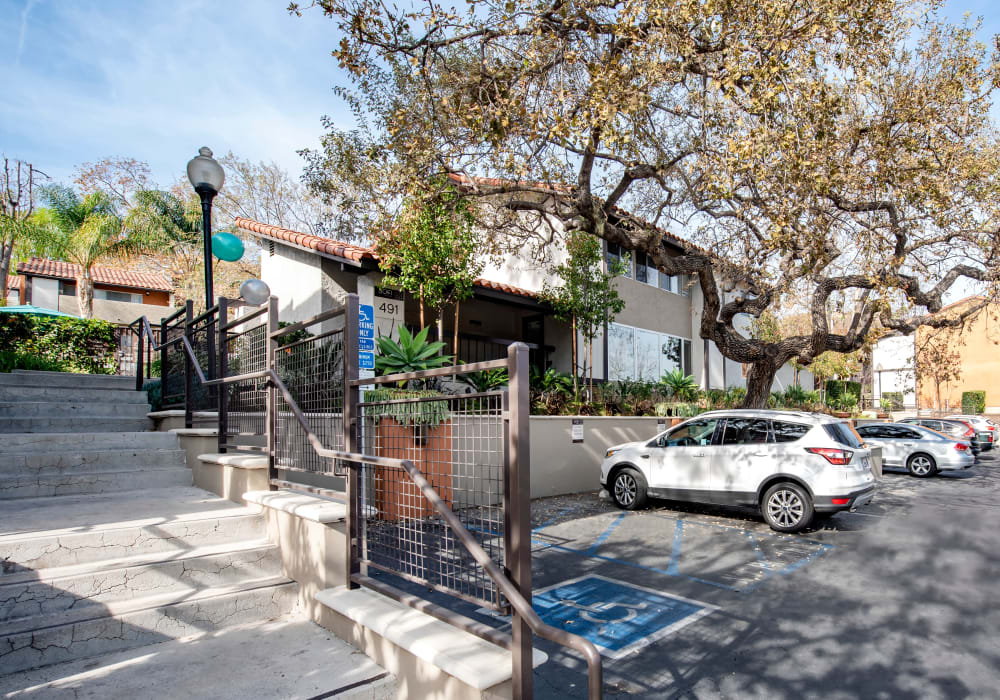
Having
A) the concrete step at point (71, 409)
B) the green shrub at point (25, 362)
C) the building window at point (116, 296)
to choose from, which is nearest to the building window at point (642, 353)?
the concrete step at point (71, 409)

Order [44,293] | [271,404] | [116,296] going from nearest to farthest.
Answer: [271,404] < [44,293] < [116,296]

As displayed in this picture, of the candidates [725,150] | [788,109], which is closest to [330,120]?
[725,150]

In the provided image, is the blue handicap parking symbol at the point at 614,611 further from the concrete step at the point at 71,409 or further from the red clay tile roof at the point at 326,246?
the red clay tile roof at the point at 326,246

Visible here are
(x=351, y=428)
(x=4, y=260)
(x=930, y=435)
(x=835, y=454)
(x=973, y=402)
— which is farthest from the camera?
(x=973, y=402)

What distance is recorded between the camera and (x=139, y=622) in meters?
3.21

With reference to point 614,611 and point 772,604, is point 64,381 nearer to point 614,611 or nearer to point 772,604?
point 614,611

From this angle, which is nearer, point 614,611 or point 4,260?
point 614,611

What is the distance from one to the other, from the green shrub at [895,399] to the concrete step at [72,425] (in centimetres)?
4488

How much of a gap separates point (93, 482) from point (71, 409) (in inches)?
98.8

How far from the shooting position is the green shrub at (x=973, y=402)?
36.8 metres

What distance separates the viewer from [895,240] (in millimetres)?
11047

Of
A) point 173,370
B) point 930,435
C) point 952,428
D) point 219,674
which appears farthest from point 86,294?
point 952,428

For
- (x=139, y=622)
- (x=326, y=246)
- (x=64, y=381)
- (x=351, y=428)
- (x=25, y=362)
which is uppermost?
(x=326, y=246)

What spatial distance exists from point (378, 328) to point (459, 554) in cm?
877
